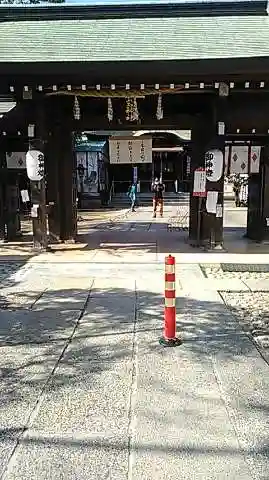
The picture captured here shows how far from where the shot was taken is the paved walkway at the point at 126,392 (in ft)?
10.6

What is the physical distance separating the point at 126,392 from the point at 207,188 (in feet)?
27.2

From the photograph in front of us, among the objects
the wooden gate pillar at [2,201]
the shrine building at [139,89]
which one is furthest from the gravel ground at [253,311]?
the wooden gate pillar at [2,201]

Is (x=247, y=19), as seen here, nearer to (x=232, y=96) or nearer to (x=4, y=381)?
(x=232, y=96)

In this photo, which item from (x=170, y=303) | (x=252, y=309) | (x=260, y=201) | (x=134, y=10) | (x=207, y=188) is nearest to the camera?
(x=170, y=303)

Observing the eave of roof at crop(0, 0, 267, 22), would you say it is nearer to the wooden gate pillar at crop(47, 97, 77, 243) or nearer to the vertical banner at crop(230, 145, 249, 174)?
the wooden gate pillar at crop(47, 97, 77, 243)

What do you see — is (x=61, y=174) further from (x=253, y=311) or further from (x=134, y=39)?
(x=253, y=311)

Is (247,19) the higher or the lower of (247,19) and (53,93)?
the higher

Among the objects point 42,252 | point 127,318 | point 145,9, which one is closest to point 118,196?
point 145,9

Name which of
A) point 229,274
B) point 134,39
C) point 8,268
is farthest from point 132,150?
point 229,274

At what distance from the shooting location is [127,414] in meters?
3.89

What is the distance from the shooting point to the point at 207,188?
39.1 ft

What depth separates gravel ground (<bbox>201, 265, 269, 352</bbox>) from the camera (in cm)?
600

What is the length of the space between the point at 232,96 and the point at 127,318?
7657 mm

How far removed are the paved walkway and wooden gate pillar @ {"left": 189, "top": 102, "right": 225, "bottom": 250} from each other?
4413mm
